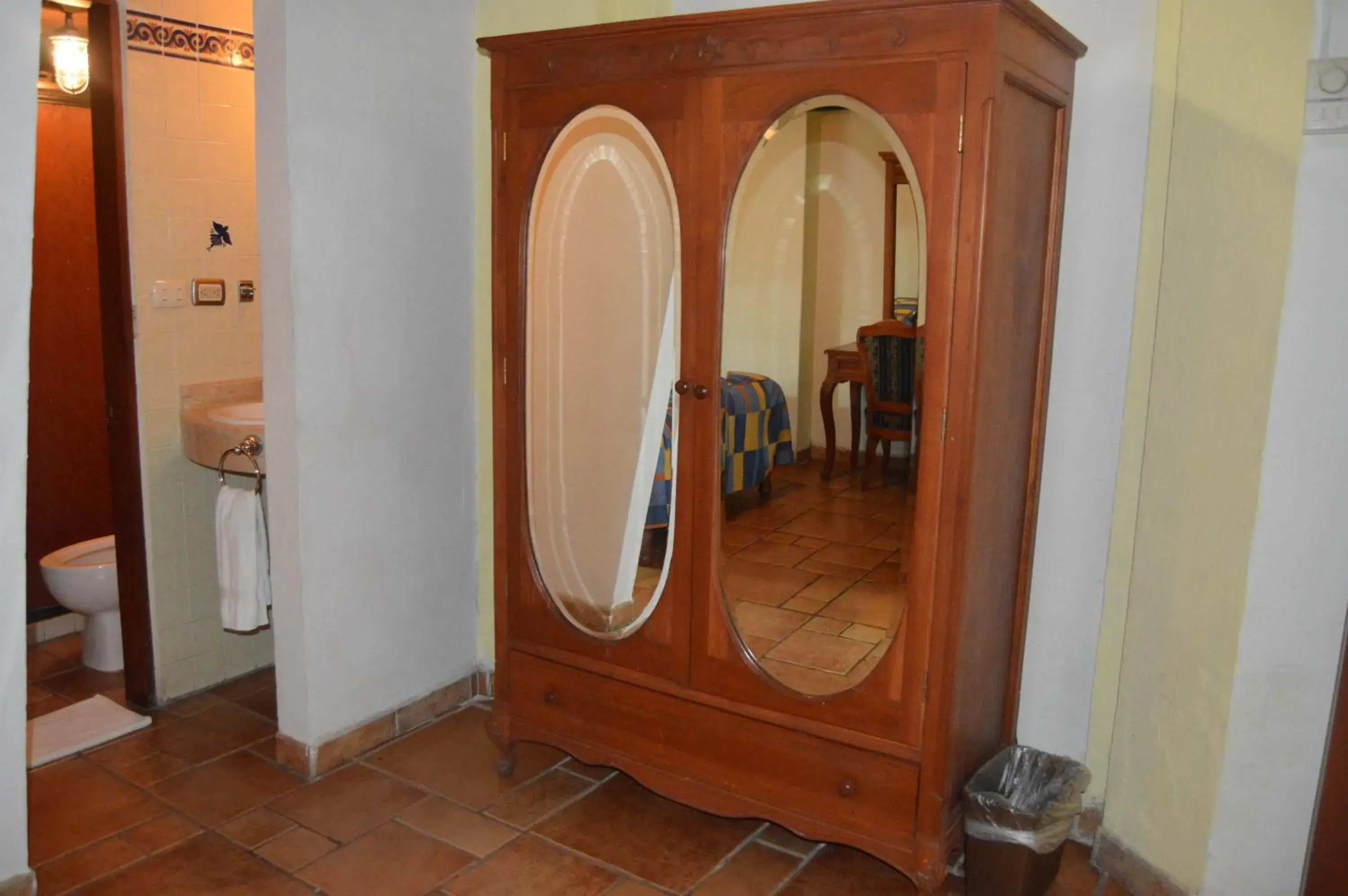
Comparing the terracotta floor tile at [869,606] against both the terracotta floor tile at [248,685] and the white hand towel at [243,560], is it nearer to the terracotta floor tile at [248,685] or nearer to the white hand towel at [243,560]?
the white hand towel at [243,560]

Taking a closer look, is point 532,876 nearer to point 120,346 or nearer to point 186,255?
point 120,346

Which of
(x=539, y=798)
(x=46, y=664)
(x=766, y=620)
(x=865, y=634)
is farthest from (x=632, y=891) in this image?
(x=46, y=664)

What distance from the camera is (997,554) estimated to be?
8.05ft

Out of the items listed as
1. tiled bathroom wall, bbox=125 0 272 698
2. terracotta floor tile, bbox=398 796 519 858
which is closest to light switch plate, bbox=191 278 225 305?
tiled bathroom wall, bbox=125 0 272 698

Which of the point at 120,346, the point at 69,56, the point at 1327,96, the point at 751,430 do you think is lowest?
the point at 751,430

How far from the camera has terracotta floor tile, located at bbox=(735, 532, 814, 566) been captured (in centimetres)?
243

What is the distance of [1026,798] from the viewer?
8.41 ft

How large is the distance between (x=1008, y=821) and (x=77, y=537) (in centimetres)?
365

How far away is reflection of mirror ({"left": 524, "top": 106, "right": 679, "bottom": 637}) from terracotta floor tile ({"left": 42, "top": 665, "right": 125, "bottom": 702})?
5.85 ft

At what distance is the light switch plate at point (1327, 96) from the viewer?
1.96 metres

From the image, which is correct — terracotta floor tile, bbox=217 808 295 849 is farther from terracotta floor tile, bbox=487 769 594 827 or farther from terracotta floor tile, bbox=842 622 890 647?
terracotta floor tile, bbox=842 622 890 647

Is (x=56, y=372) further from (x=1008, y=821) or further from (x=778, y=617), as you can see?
(x=1008, y=821)

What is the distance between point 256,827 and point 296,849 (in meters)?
0.17

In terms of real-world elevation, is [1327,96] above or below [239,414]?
above
